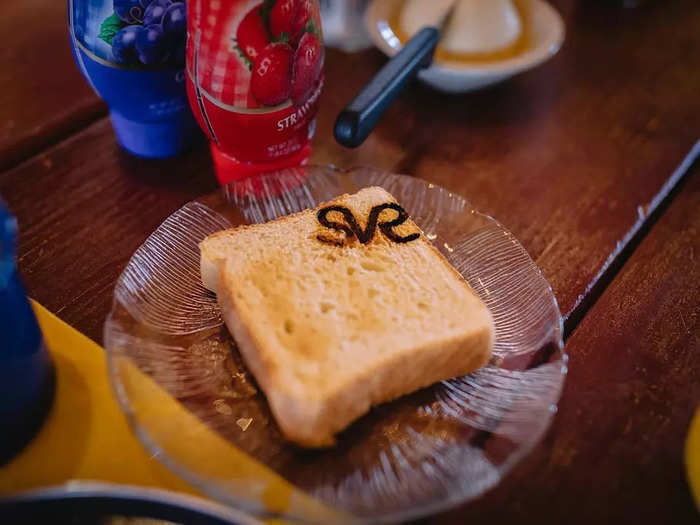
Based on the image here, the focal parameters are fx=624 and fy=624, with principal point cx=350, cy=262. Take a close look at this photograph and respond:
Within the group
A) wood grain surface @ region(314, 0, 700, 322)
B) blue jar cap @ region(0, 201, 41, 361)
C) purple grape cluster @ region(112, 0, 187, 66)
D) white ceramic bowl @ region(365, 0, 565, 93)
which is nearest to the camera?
blue jar cap @ region(0, 201, 41, 361)

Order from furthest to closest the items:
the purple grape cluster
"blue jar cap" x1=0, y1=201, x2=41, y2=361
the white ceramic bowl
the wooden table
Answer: the white ceramic bowl
the purple grape cluster
the wooden table
"blue jar cap" x1=0, y1=201, x2=41, y2=361

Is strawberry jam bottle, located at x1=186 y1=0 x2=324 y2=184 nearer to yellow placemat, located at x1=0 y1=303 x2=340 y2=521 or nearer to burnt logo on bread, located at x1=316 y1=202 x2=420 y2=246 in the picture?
burnt logo on bread, located at x1=316 y1=202 x2=420 y2=246

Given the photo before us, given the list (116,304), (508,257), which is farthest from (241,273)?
(508,257)

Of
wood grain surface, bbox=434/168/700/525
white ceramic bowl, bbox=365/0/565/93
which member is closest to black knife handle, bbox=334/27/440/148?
white ceramic bowl, bbox=365/0/565/93

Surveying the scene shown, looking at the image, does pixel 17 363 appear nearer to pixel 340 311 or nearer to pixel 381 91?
pixel 340 311

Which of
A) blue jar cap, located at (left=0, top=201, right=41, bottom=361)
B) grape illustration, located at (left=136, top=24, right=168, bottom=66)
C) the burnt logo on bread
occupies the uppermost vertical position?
grape illustration, located at (left=136, top=24, right=168, bottom=66)

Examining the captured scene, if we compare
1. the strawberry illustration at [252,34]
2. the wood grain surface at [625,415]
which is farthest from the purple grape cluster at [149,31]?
the wood grain surface at [625,415]

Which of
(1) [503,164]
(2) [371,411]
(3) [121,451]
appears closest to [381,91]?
(1) [503,164]

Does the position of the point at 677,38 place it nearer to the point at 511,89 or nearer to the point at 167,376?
the point at 511,89
